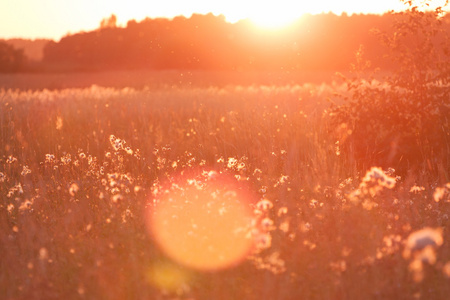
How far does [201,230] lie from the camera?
4.04 m

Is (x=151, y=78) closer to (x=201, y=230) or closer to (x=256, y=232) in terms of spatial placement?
(x=201, y=230)

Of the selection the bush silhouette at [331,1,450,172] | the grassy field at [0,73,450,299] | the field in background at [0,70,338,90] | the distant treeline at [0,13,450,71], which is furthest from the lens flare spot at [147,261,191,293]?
the distant treeline at [0,13,450,71]

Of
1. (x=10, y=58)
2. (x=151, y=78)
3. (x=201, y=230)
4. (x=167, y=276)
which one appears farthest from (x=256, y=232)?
(x=10, y=58)

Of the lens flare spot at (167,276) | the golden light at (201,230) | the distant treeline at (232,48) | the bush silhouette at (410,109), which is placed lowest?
the lens flare spot at (167,276)

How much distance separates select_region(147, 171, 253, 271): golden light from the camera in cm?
371

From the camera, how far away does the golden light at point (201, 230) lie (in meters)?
3.71

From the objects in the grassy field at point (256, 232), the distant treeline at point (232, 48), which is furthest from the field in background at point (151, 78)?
the grassy field at point (256, 232)

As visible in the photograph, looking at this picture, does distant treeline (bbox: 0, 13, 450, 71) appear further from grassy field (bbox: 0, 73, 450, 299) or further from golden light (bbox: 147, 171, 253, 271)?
→ golden light (bbox: 147, 171, 253, 271)

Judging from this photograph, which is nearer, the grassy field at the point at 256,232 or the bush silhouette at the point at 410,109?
the grassy field at the point at 256,232

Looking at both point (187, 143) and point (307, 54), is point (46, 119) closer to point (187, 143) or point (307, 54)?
point (187, 143)

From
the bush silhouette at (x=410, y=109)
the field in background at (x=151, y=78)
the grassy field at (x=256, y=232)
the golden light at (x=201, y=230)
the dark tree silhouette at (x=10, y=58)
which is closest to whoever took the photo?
the grassy field at (x=256, y=232)

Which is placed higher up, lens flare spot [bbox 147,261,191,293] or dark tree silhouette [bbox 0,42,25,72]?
dark tree silhouette [bbox 0,42,25,72]

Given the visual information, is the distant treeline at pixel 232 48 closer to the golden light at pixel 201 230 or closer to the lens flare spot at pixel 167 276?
the golden light at pixel 201 230

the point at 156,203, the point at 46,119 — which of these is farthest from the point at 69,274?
the point at 46,119
